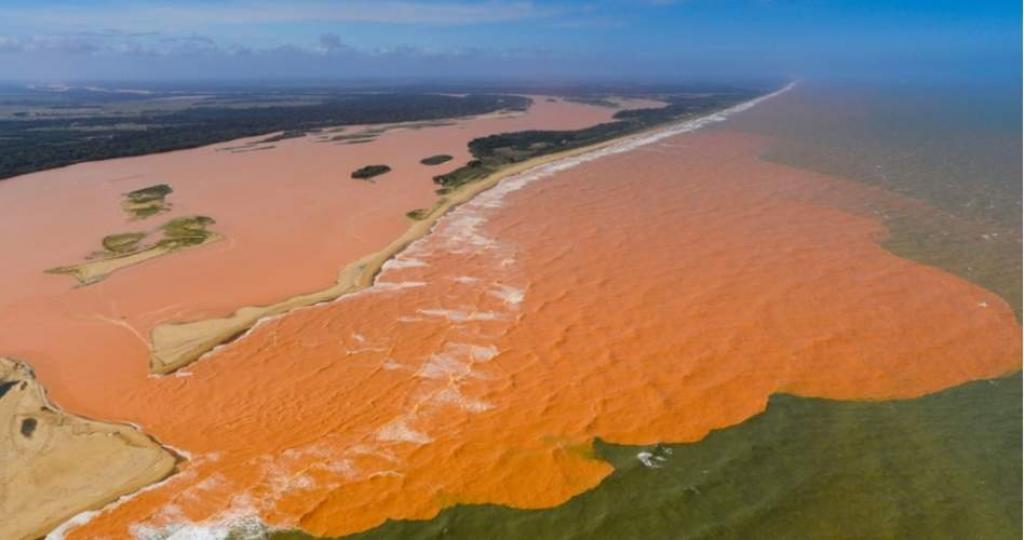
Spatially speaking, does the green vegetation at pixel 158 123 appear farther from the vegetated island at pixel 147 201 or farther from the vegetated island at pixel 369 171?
the vegetated island at pixel 369 171

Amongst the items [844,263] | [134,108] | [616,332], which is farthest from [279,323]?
[134,108]

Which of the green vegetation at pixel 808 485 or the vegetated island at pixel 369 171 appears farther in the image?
the vegetated island at pixel 369 171

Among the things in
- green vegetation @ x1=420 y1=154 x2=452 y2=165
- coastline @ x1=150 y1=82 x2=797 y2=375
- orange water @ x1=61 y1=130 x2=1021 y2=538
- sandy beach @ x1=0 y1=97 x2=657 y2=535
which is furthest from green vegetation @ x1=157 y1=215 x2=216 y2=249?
green vegetation @ x1=420 y1=154 x2=452 y2=165

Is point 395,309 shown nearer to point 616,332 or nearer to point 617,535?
point 616,332

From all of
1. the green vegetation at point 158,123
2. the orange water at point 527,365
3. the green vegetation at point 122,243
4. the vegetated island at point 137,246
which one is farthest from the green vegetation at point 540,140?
the green vegetation at point 158,123

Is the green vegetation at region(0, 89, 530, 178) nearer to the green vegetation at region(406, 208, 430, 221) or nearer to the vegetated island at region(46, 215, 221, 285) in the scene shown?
the vegetated island at region(46, 215, 221, 285)

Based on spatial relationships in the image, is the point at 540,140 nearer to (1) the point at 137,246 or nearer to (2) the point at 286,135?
(2) the point at 286,135
